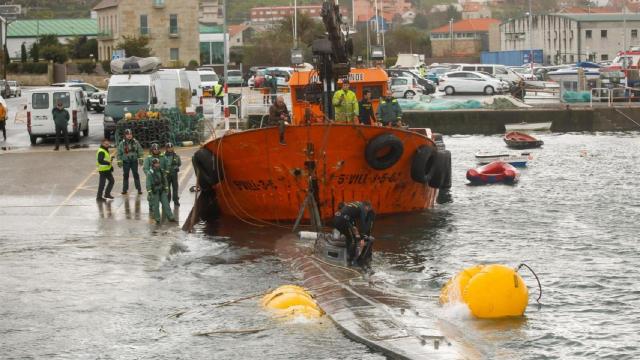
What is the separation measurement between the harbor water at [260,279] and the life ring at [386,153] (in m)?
1.63

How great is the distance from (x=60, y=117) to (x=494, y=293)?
2017 cm


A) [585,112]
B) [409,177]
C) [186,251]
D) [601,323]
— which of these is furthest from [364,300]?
[585,112]

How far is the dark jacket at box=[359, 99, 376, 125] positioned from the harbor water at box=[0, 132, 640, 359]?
2699 mm

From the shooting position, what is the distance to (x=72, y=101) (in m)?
37.8

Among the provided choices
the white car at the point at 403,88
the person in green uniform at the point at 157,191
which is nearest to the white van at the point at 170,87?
the person in green uniform at the point at 157,191

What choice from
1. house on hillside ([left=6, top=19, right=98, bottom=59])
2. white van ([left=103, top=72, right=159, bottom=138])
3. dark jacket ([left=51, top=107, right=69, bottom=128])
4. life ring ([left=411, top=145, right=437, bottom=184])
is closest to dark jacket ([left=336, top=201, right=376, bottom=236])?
life ring ([left=411, top=145, right=437, bottom=184])

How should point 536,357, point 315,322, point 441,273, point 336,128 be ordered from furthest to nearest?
point 336,128, point 441,273, point 315,322, point 536,357

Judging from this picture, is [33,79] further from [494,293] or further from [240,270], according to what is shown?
[494,293]

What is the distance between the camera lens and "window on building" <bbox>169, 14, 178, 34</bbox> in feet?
330

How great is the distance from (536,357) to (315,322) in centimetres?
331

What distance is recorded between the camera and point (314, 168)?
24719 mm

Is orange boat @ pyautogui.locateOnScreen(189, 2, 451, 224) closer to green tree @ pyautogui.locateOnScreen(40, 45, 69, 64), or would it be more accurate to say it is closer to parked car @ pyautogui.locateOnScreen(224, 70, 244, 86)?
parked car @ pyautogui.locateOnScreen(224, 70, 244, 86)

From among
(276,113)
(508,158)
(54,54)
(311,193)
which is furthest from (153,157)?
(54,54)

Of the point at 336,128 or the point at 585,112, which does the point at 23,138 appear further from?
the point at 585,112
